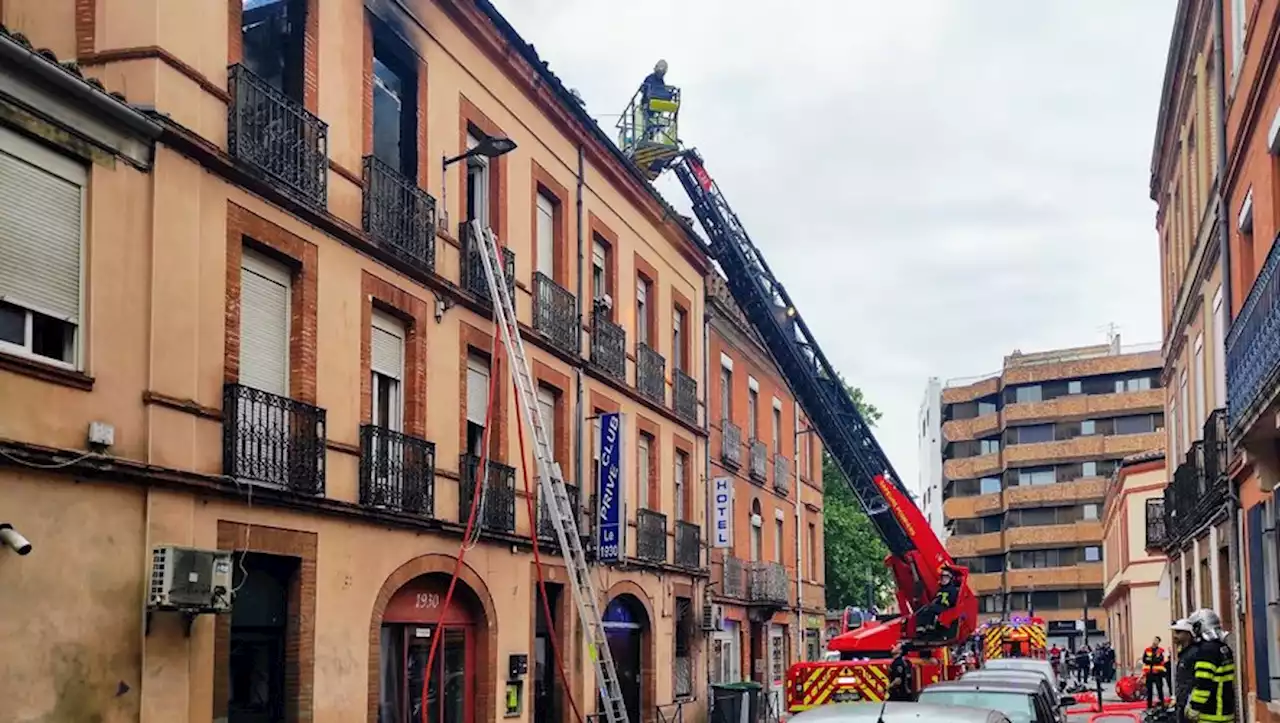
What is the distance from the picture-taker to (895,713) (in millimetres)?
8117

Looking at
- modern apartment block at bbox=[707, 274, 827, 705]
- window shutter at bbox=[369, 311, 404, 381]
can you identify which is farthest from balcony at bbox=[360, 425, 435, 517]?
modern apartment block at bbox=[707, 274, 827, 705]

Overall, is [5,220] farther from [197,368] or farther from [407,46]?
[407,46]

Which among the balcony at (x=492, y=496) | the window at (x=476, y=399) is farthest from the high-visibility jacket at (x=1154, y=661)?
the window at (x=476, y=399)

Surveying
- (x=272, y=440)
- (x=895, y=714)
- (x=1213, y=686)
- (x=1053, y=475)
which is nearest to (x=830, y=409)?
(x=1213, y=686)

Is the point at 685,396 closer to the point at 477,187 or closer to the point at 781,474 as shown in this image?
the point at 781,474

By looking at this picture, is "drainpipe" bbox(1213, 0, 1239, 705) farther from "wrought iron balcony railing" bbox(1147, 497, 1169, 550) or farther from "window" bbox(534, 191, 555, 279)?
"wrought iron balcony railing" bbox(1147, 497, 1169, 550)

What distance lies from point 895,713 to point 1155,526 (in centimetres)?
3096

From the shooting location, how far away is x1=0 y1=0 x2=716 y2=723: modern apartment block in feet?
36.1

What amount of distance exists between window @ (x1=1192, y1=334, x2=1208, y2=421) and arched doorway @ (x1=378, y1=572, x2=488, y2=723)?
1308 cm

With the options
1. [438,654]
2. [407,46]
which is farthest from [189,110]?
[438,654]

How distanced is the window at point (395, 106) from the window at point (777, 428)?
1992cm

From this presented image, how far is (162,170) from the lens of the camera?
1221 cm

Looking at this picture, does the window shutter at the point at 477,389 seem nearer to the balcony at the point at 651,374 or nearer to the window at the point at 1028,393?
the balcony at the point at 651,374

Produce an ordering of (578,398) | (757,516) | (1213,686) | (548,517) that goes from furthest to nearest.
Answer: (757,516)
(578,398)
(548,517)
(1213,686)
